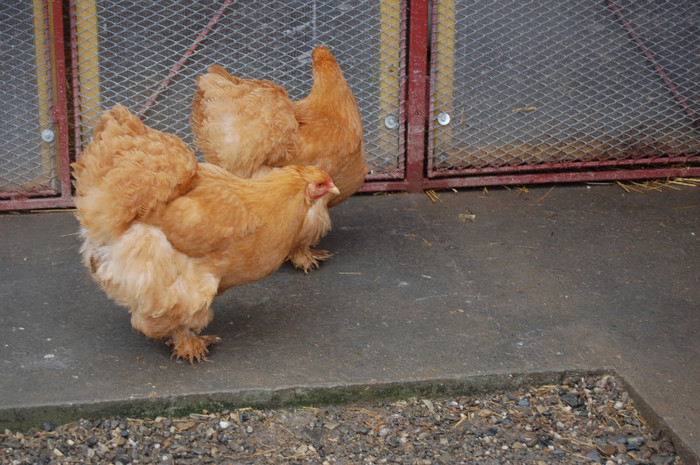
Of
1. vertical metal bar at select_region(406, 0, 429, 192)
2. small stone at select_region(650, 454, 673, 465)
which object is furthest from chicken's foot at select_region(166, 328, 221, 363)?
vertical metal bar at select_region(406, 0, 429, 192)

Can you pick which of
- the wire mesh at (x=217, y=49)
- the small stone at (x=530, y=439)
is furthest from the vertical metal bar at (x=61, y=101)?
the small stone at (x=530, y=439)

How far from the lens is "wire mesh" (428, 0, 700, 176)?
223 inches

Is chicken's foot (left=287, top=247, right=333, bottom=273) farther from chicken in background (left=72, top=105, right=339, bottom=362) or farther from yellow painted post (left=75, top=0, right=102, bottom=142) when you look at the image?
yellow painted post (left=75, top=0, right=102, bottom=142)

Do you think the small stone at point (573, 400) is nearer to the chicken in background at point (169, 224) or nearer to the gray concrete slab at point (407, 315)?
the gray concrete slab at point (407, 315)

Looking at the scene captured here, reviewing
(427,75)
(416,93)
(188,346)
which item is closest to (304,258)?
(188,346)

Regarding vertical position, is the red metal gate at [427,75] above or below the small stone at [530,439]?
above

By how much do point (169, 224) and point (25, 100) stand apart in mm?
2833

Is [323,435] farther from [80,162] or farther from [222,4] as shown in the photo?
[222,4]

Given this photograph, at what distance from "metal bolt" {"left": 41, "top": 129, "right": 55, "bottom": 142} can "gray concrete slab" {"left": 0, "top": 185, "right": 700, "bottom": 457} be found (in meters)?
0.60

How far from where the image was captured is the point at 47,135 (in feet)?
17.7

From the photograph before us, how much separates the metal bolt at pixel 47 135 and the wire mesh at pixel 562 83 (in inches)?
113

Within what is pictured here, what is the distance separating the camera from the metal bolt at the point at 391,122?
571 cm

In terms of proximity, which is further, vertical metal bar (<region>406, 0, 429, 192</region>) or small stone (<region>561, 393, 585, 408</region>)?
vertical metal bar (<region>406, 0, 429, 192</region>)

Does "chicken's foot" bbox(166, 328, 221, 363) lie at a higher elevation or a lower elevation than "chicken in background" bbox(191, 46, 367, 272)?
lower
